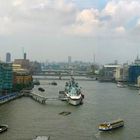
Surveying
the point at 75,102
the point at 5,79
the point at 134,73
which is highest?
the point at 134,73

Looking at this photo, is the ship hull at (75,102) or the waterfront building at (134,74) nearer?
the ship hull at (75,102)

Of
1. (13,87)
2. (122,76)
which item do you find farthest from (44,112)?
(122,76)

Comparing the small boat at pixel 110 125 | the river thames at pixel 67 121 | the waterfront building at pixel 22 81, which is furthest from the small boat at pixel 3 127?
the waterfront building at pixel 22 81

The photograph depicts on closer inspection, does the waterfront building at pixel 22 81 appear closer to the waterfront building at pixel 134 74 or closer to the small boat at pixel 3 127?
the waterfront building at pixel 134 74

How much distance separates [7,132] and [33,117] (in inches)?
142

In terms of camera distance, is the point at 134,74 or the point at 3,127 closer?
the point at 3,127

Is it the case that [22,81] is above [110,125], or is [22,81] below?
above

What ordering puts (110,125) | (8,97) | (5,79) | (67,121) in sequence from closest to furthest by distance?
(110,125)
(67,121)
(8,97)
(5,79)

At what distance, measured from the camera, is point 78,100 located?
23.6 m

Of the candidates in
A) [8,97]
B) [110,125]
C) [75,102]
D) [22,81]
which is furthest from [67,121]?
[22,81]

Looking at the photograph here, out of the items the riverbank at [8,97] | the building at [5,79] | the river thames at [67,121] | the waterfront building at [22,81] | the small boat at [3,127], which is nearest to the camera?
the river thames at [67,121]

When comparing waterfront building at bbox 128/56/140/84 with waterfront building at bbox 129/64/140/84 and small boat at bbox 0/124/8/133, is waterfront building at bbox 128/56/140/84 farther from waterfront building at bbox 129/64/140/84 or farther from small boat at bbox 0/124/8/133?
small boat at bbox 0/124/8/133

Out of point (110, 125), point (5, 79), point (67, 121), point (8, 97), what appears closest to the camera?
point (110, 125)

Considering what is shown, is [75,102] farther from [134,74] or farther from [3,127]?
[134,74]
